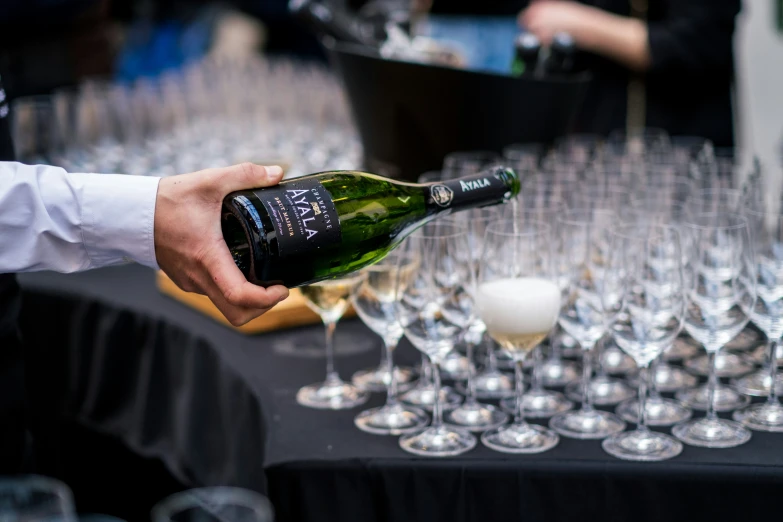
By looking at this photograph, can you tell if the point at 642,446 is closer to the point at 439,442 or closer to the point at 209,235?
the point at 439,442

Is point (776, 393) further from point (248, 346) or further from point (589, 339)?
point (248, 346)

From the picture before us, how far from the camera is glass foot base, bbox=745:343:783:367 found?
169 centimetres

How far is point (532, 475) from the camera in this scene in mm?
1411

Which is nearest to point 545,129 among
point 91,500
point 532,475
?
point 532,475

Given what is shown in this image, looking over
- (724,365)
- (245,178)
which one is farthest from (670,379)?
(245,178)

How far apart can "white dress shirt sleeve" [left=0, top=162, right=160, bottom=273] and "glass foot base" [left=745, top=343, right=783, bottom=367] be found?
1.00 metres

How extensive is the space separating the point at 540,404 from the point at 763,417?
328 mm

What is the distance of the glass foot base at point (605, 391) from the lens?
1631 mm

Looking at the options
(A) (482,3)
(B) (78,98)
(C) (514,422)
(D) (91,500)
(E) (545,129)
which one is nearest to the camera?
(C) (514,422)

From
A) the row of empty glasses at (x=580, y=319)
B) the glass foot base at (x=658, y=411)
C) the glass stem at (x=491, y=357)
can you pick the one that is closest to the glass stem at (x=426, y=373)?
the row of empty glasses at (x=580, y=319)

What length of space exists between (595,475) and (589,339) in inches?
8.9

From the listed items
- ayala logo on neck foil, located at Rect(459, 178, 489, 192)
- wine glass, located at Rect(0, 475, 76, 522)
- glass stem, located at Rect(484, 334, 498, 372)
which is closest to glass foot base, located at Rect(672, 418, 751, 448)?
glass stem, located at Rect(484, 334, 498, 372)

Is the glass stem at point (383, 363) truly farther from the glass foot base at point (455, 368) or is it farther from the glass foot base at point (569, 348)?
the glass foot base at point (569, 348)

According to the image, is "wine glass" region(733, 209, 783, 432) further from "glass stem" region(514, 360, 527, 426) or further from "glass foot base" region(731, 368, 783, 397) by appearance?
"glass stem" region(514, 360, 527, 426)
